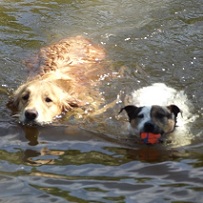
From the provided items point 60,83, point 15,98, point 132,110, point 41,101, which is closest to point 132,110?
point 132,110

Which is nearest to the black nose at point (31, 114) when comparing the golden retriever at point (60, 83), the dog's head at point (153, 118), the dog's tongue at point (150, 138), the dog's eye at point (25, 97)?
the golden retriever at point (60, 83)

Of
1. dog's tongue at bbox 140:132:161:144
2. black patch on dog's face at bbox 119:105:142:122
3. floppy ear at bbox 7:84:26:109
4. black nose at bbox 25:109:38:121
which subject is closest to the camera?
dog's tongue at bbox 140:132:161:144

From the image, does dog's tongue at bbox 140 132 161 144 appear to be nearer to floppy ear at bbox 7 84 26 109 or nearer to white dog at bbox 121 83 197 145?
white dog at bbox 121 83 197 145

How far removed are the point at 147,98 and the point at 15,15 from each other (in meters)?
4.49

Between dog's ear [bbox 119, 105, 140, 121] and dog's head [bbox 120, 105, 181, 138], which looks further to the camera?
dog's ear [bbox 119, 105, 140, 121]

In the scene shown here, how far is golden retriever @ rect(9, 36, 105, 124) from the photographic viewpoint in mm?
6254

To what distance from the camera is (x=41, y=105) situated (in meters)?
6.23

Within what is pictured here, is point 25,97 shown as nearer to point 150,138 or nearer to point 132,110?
point 132,110

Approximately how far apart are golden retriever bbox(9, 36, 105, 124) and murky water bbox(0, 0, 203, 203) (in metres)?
0.20

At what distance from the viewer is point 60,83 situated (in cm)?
682

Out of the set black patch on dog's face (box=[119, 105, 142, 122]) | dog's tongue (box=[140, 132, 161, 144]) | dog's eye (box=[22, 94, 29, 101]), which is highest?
dog's eye (box=[22, 94, 29, 101])

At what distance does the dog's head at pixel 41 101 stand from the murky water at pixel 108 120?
0.56 feet

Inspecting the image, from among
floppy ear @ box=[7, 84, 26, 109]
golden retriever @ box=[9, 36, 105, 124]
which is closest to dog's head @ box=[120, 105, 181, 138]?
golden retriever @ box=[9, 36, 105, 124]

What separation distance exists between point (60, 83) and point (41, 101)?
0.64 meters
